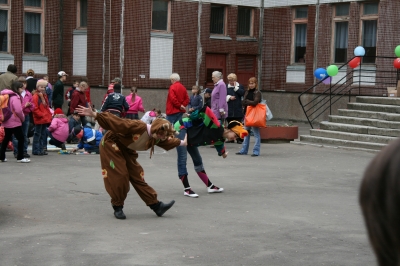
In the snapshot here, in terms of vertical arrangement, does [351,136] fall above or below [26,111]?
below

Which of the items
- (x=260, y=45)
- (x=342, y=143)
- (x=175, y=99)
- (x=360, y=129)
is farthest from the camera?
(x=260, y=45)

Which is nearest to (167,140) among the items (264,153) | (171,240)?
(171,240)

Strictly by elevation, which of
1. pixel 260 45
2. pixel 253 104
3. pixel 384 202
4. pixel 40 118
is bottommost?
pixel 40 118

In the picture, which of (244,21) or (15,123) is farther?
(244,21)

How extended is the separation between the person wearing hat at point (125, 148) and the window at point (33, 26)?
20398 mm

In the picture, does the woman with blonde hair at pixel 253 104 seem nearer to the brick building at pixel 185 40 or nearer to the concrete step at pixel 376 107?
the concrete step at pixel 376 107

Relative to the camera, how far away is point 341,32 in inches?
1049

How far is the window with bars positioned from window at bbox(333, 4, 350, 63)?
397 inches

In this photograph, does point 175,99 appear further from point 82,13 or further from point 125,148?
point 82,13

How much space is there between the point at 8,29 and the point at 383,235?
27106mm

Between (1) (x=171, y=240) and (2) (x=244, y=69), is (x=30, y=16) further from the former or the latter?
(1) (x=171, y=240)

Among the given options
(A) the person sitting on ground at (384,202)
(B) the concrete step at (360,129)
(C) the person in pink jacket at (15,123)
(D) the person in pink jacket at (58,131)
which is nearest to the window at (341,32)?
(B) the concrete step at (360,129)

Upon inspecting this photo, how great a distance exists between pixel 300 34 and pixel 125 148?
20.9m

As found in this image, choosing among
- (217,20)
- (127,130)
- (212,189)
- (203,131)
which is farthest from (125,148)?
(217,20)
